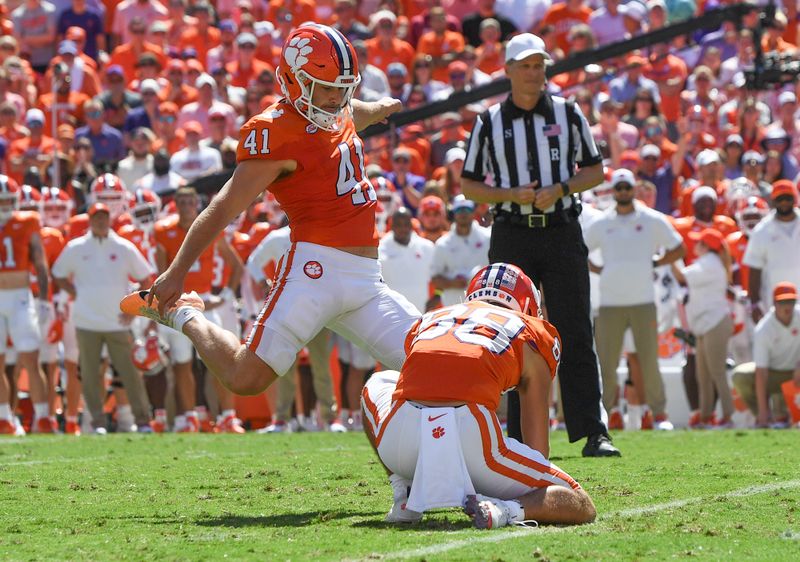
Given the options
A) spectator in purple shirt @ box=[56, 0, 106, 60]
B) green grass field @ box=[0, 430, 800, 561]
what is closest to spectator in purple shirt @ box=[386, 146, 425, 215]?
green grass field @ box=[0, 430, 800, 561]

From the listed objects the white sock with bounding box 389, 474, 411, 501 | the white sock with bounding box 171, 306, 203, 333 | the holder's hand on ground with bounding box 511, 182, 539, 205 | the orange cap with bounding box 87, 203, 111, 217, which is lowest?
the white sock with bounding box 389, 474, 411, 501

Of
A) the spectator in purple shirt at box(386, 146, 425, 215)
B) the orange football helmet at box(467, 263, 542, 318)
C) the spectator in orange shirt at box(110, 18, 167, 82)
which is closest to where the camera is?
the orange football helmet at box(467, 263, 542, 318)

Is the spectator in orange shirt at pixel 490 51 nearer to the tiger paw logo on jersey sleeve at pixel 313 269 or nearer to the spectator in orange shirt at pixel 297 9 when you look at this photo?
the spectator in orange shirt at pixel 297 9

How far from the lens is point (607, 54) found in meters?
15.6

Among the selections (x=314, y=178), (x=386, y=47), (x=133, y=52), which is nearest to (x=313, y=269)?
(x=314, y=178)

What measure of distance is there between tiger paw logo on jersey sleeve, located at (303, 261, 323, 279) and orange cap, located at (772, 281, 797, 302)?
21.3 feet

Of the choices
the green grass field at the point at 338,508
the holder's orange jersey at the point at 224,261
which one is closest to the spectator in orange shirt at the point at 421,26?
the holder's orange jersey at the point at 224,261

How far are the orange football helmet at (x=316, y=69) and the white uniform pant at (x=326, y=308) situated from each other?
1.85ft

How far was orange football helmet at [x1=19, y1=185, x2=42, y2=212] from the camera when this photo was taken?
14.0m

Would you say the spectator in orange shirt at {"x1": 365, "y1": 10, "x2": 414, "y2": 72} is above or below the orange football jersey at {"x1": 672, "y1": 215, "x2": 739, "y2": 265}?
above

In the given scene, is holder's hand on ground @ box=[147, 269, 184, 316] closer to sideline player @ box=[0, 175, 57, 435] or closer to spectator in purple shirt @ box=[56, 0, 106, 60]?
sideline player @ box=[0, 175, 57, 435]

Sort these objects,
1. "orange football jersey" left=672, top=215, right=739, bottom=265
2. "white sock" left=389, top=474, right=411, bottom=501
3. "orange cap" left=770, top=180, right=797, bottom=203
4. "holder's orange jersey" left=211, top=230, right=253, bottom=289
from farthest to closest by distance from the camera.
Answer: "holder's orange jersey" left=211, top=230, right=253, bottom=289, "orange football jersey" left=672, top=215, right=739, bottom=265, "orange cap" left=770, top=180, right=797, bottom=203, "white sock" left=389, top=474, right=411, bottom=501

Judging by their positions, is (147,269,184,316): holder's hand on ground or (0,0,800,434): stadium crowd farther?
(0,0,800,434): stadium crowd

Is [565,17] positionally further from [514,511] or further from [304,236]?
[514,511]
